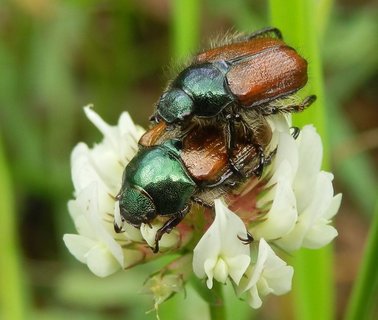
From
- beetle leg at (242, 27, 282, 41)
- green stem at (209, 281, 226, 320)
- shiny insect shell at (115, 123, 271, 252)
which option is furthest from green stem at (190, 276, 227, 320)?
beetle leg at (242, 27, 282, 41)

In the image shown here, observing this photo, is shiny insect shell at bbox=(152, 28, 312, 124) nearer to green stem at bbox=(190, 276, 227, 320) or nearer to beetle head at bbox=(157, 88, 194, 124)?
beetle head at bbox=(157, 88, 194, 124)

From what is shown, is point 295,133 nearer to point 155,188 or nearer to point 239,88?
point 239,88

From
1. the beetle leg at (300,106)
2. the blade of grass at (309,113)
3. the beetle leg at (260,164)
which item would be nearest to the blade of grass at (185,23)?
the blade of grass at (309,113)

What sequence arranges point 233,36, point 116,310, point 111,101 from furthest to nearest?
1. point 111,101
2. point 116,310
3. point 233,36

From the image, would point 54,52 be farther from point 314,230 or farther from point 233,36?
point 314,230

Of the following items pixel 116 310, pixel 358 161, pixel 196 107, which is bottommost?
pixel 116 310

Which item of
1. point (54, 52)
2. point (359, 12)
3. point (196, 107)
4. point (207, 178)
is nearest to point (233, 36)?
point (196, 107)
